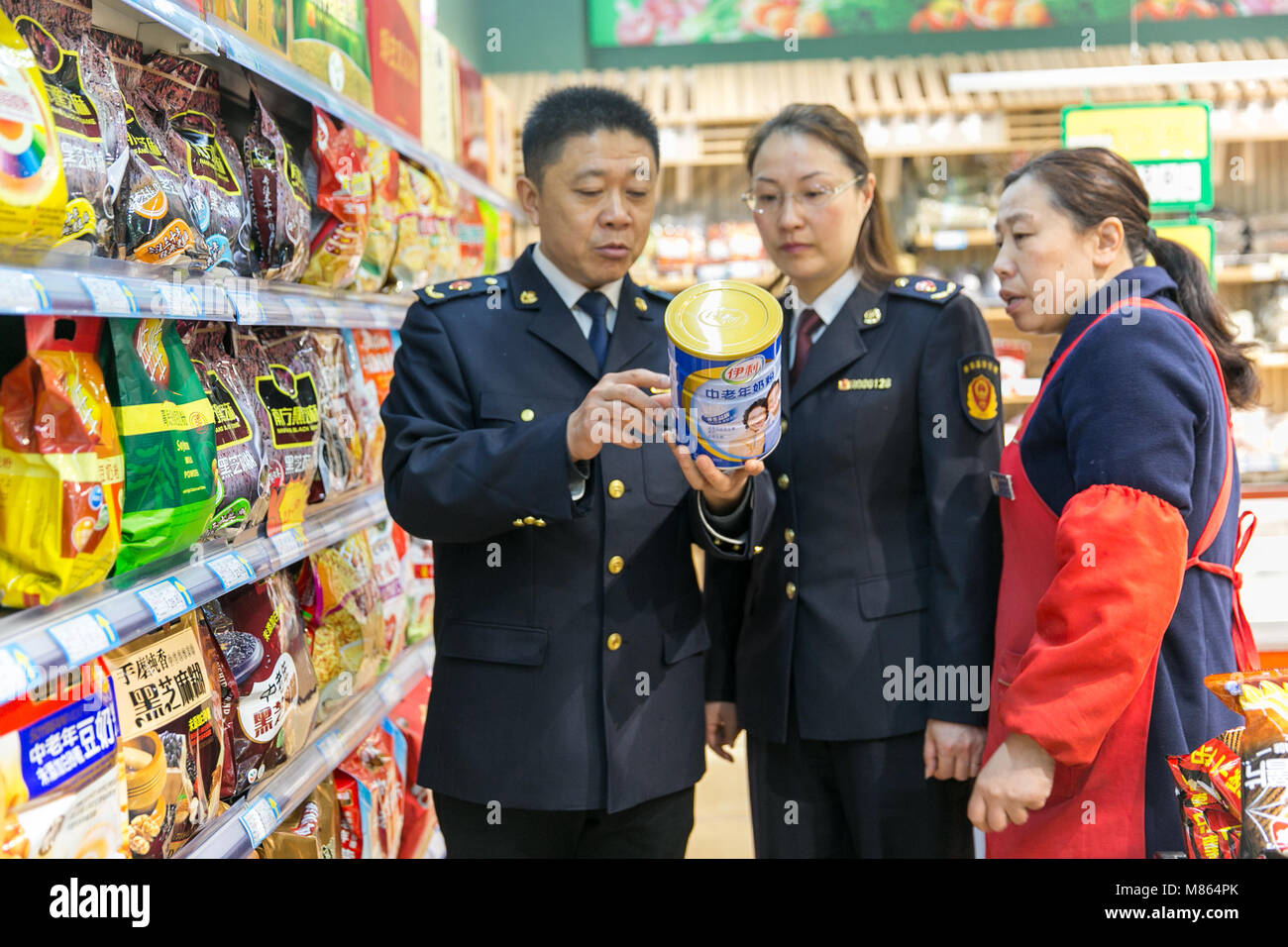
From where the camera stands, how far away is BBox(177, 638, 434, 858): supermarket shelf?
167cm

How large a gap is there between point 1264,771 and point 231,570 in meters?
1.43

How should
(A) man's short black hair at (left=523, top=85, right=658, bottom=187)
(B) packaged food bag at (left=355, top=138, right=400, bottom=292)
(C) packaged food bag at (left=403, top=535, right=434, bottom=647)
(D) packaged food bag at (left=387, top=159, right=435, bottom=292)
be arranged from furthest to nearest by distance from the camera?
(C) packaged food bag at (left=403, top=535, right=434, bottom=647), (D) packaged food bag at (left=387, top=159, right=435, bottom=292), (B) packaged food bag at (left=355, top=138, right=400, bottom=292), (A) man's short black hair at (left=523, top=85, right=658, bottom=187)

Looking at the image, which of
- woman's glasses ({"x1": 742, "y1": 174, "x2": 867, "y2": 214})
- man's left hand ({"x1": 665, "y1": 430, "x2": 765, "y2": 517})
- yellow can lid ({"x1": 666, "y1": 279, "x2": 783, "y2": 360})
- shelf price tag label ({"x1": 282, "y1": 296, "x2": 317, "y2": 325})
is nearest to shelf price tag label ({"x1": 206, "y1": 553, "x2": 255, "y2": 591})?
shelf price tag label ({"x1": 282, "y1": 296, "x2": 317, "y2": 325})

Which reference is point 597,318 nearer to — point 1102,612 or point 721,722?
point 721,722

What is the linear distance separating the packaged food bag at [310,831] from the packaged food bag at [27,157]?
4.03ft

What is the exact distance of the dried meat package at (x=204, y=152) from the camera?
173 centimetres

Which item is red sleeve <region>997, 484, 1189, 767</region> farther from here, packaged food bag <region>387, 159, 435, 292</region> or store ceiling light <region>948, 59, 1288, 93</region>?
store ceiling light <region>948, 59, 1288, 93</region>

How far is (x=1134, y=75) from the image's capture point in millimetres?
4637

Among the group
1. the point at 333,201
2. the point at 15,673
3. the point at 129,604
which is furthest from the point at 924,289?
the point at 15,673

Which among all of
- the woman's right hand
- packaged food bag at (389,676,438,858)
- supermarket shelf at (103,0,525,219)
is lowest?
packaged food bag at (389,676,438,858)

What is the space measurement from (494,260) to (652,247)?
1927 mm

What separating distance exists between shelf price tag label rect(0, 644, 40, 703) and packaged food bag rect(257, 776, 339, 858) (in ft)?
3.07

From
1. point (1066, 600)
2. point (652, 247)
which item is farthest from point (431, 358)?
point (652, 247)

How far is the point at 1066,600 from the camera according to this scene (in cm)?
139
